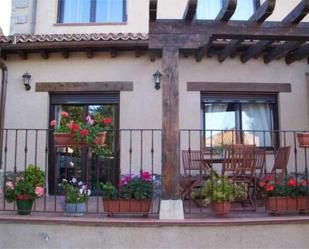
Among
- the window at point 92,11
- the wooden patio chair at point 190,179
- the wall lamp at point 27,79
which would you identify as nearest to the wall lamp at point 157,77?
the wooden patio chair at point 190,179

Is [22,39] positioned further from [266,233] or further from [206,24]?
[266,233]

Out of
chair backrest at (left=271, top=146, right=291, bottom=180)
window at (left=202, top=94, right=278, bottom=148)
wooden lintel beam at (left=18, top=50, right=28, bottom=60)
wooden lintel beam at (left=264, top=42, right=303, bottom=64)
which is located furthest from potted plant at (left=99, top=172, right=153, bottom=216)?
wooden lintel beam at (left=18, top=50, right=28, bottom=60)

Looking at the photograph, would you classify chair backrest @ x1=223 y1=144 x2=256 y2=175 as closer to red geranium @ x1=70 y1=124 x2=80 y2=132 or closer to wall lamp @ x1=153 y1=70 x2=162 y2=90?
red geranium @ x1=70 y1=124 x2=80 y2=132

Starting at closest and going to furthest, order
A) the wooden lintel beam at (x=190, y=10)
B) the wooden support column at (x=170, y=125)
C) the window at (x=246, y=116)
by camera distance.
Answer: the wooden lintel beam at (x=190, y=10) → the wooden support column at (x=170, y=125) → the window at (x=246, y=116)

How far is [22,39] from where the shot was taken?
7.03 meters

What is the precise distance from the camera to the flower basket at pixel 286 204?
4.82 m

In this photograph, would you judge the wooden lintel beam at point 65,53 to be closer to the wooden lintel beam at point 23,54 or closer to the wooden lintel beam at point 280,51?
the wooden lintel beam at point 23,54

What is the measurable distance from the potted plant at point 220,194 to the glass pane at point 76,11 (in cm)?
509

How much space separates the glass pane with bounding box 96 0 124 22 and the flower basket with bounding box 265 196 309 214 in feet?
17.2

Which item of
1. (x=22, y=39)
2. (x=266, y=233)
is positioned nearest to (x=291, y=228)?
(x=266, y=233)

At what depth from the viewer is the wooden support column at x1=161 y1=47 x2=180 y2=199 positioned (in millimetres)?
4672

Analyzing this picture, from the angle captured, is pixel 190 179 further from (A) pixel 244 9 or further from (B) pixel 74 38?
(A) pixel 244 9

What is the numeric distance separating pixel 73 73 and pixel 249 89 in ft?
11.0

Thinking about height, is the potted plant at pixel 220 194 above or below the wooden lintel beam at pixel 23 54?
below
